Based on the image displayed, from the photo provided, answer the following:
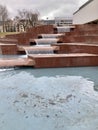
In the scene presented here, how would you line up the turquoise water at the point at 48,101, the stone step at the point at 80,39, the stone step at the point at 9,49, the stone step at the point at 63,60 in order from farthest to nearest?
the stone step at the point at 80,39, the stone step at the point at 9,49, the stone step at the point at 63,60, the turquoise water at the point at 48,101

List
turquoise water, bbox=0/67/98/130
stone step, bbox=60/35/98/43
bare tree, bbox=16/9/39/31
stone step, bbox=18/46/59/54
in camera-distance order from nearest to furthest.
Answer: turquoise water, bbox=0/67/98/130 → stone step, bbox=18/46/59/54 → stone step, bbox=60/35/98/43 → bare tree, bbox=16/9/39/31

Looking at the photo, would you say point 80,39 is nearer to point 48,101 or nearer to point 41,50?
point 41,50

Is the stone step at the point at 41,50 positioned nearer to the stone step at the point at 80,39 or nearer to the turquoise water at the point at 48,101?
the stone step at the point at 80,39

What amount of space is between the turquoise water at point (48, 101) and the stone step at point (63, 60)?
736 mm

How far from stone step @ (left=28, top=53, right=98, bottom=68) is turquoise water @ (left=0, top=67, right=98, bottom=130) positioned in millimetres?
736

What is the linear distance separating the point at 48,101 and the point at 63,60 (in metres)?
2.91

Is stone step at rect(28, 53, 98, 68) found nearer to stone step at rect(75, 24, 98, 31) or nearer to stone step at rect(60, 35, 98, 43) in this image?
stone step at rect(60, 35, 98, 43)

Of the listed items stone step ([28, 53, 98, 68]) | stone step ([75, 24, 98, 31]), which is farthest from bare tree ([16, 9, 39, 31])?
stone step ([28, 53, 98, 68])

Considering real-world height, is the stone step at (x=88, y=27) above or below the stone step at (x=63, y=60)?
above

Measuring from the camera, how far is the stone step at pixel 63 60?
243 inches

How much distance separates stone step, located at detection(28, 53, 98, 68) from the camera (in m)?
6.18

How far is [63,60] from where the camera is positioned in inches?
248

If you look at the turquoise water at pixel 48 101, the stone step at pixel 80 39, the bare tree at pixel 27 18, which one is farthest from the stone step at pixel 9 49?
the bare tree at pixel 27 18

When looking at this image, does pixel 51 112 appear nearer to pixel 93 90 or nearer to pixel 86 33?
pixel 93 90
